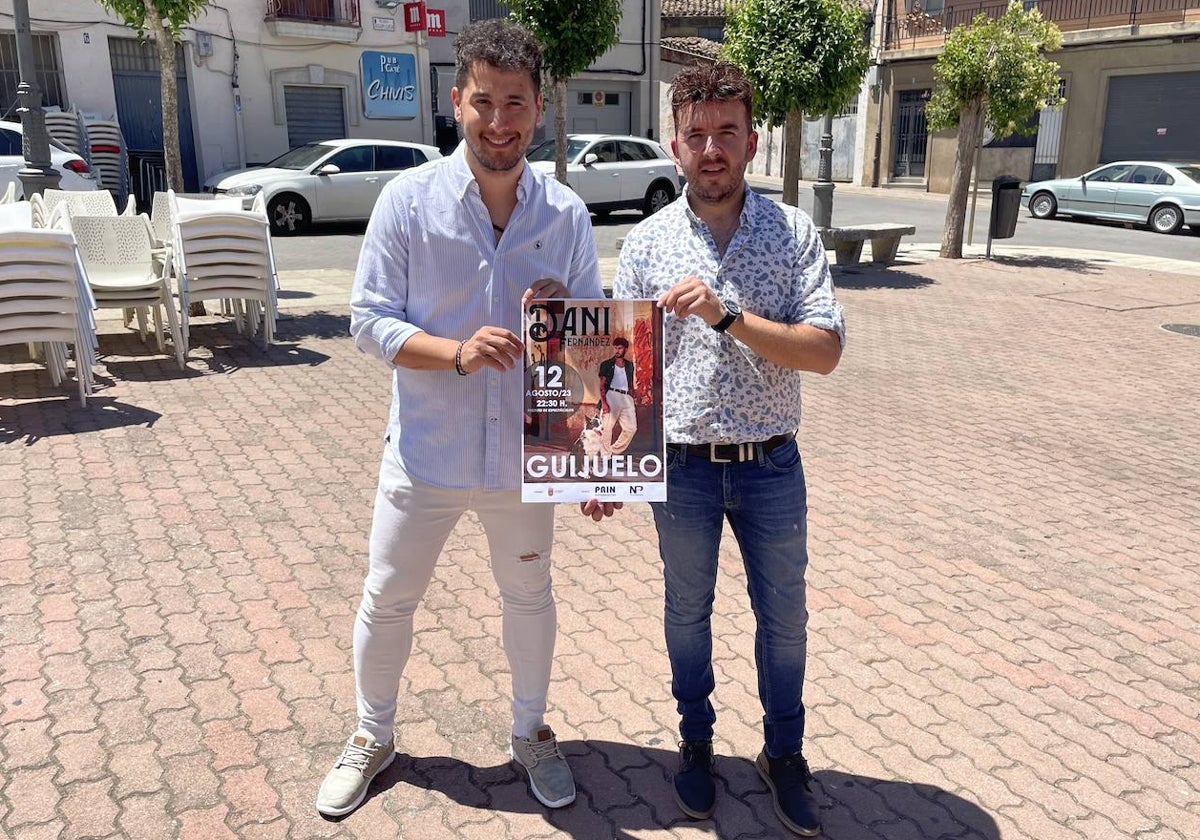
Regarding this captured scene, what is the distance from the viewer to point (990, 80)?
1408cm

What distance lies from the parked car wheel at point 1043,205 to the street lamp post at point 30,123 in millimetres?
20838

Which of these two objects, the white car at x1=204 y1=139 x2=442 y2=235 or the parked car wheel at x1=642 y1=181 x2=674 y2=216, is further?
the parked car wheel at x1=642 y1=181 x2=674 y2=216

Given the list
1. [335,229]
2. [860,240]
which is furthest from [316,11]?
[860,240]

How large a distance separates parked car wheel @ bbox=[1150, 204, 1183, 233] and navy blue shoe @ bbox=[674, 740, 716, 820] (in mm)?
21337

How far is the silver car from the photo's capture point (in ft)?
66.5

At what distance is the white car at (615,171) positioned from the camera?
62.6ft

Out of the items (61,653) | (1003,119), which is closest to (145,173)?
(1003,119)

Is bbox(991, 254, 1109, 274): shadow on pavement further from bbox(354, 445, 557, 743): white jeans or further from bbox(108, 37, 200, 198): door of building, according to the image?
bbox(108, 37, 200, 198): door of building

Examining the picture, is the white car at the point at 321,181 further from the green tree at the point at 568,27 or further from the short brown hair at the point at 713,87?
the short brown hair at the point at 713,87

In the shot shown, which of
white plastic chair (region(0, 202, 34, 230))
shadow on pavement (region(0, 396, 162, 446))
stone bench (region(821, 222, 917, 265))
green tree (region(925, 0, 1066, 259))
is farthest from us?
stone bench (region(821, 222, 917, 265))

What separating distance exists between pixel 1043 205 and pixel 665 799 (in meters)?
23.6

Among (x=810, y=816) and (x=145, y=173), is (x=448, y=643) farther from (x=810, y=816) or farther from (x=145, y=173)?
(x=145, y=173)

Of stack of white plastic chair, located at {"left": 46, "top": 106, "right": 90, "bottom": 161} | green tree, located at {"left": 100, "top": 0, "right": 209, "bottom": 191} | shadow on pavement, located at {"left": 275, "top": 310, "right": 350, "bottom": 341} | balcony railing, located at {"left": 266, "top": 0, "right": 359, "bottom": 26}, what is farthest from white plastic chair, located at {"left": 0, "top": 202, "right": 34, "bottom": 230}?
balcony railing, located at {"left": 266, "top": 0, "right": 359, "bottom": 26}

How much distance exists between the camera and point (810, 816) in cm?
277
